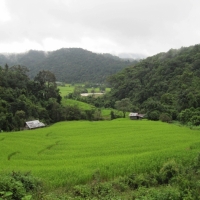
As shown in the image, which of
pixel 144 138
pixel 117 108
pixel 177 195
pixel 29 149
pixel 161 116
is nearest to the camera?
pixel 177 195

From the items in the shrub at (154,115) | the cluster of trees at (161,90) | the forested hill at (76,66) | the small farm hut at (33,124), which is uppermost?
the forested hill at (76,66)

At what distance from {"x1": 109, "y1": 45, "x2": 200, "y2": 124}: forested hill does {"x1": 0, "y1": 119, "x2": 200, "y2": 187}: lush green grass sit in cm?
1359

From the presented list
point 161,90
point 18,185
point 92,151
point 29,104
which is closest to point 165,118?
point 161,90

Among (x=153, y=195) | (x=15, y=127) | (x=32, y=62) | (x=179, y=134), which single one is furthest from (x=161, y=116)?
(x=32, y=62)

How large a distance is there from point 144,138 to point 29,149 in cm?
982

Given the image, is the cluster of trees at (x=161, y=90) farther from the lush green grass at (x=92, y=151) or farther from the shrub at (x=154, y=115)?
the lush green grass at (x=92, y=151)

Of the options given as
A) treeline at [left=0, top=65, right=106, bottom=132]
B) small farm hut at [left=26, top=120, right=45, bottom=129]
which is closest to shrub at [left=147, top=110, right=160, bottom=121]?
treeline at [left=0, top=65, right=106, bottom=132]

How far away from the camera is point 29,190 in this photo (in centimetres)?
889

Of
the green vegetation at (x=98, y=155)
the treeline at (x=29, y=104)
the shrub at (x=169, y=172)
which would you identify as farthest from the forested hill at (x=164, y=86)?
the shrub at (x=169, y=172)

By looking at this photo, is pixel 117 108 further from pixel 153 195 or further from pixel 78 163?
pixel 153 195

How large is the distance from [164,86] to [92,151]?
3987 centimetres

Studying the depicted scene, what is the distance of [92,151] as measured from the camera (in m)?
17.7

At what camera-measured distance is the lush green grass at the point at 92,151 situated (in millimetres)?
12305

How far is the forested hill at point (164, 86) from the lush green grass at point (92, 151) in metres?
13.6
